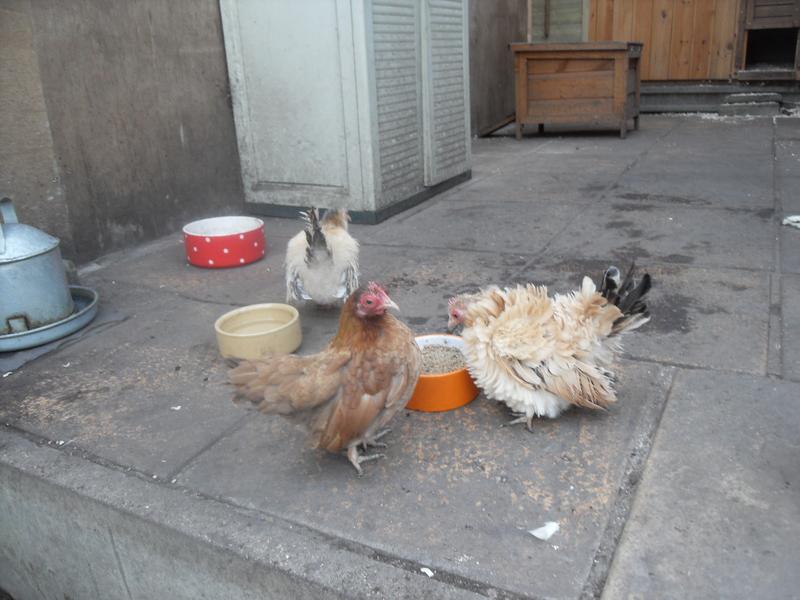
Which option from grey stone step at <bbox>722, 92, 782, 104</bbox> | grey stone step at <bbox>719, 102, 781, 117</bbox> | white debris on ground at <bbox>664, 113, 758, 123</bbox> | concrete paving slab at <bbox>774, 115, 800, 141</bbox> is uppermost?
grey stone step at <bbox>722, 92, 782, 104</bbox>

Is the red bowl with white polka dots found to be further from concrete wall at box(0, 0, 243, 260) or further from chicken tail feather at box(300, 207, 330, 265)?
chicken tail feather at box(300, 207, 330, 265)

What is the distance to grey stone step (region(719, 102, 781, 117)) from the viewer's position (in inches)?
430

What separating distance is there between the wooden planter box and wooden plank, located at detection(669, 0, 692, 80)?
273cm

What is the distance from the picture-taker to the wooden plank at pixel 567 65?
358 inches

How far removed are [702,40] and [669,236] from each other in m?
8.56

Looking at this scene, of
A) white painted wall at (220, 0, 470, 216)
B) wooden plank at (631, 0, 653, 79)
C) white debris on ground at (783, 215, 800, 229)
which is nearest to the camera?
white debris on ground at (783, 215, 800, 229)

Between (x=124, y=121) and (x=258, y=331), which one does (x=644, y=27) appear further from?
(x=258, y=331)

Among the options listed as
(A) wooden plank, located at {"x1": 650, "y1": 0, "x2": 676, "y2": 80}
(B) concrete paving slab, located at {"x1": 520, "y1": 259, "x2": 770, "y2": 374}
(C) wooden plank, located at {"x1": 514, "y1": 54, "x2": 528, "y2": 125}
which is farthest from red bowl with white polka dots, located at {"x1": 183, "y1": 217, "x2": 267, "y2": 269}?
(A) wooden plank, located at {"x1": 650, "y1": 0, "x2": 676, "y2": 80}

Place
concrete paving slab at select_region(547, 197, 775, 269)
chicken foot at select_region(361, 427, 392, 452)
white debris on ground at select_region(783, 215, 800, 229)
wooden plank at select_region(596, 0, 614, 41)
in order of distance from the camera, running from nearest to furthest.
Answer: chicken foot at select_region(361, 427, 392, 452), concrete paving slab at select_region(547, 197, 775, 269), white debris on ground at select_region(783, 215, 800, 229), wooden plank at select_region(596, 0, 614, 41)

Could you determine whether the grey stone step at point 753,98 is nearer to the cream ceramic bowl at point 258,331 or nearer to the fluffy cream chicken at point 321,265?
the fluffy cream chicken at point 321,265

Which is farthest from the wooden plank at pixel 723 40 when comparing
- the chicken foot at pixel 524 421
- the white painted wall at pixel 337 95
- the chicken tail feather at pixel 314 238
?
the chicken foot at pixel 524 421

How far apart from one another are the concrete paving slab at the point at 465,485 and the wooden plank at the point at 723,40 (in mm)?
10755

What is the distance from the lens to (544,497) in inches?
88.0

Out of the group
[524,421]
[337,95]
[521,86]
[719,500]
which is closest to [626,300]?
[524,421]
